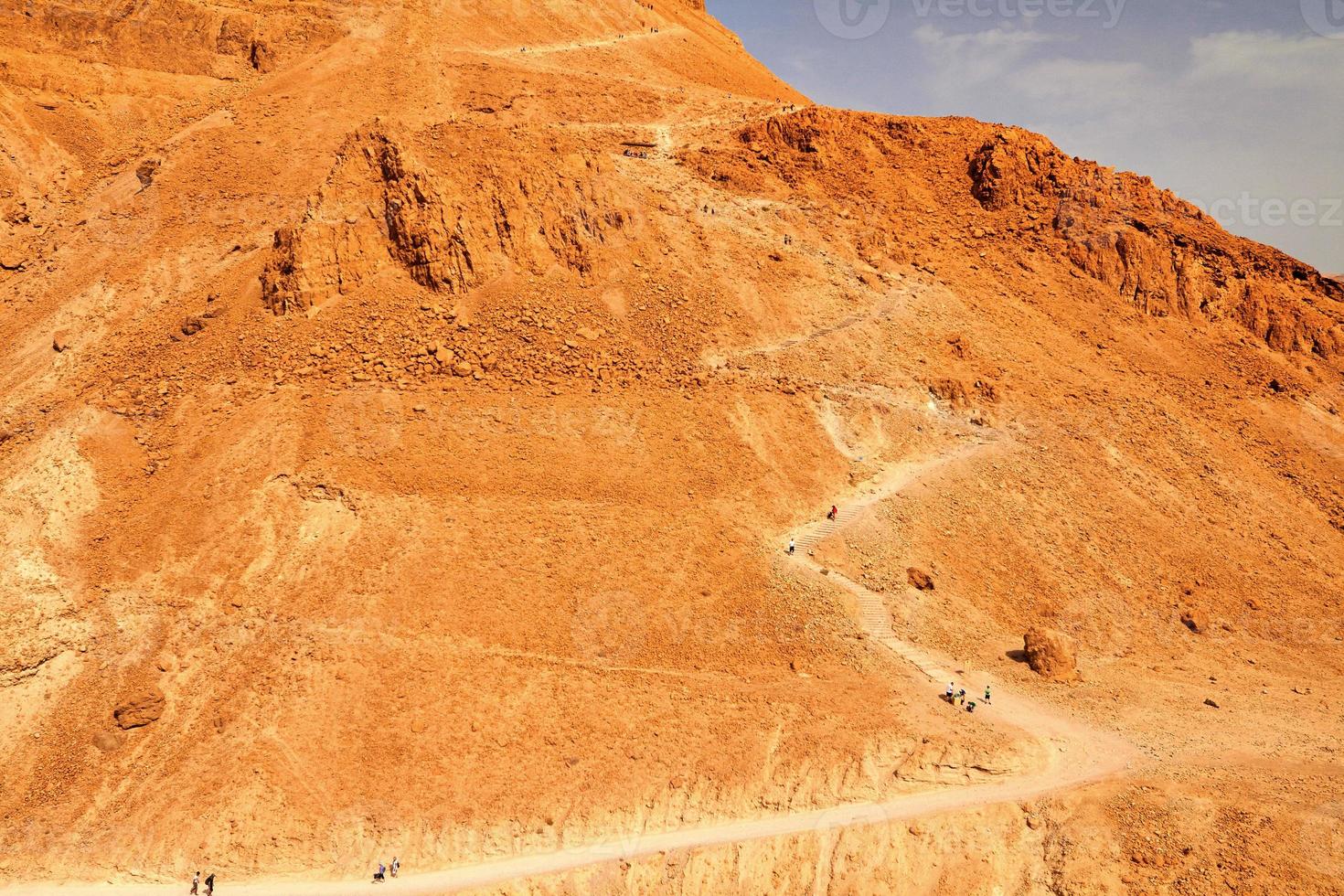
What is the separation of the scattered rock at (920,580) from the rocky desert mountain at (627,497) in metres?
0.18

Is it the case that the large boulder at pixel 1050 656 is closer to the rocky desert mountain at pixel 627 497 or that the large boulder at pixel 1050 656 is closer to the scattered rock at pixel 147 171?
the rocky desert mountain at pixel 627 497

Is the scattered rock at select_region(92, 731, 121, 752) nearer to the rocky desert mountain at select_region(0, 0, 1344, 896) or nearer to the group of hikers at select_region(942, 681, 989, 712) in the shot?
the rocky desert mountain at select_region(0, 0, 1344, 896)

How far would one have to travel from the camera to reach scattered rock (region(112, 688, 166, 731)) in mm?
18312

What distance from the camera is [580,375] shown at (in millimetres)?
25625

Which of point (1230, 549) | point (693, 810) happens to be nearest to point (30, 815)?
point (693, 810)

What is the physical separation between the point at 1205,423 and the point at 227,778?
34.1 meters

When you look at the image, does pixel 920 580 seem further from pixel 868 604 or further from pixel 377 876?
pixel 377 876

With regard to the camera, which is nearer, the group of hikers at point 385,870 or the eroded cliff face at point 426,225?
the group of hikers at point 385,870

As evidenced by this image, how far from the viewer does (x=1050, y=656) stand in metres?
21.7

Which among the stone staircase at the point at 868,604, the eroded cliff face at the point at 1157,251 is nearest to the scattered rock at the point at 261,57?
the eroded cliff face at the point at 1157,251

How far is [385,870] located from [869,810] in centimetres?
1053

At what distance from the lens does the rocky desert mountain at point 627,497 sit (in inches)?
689

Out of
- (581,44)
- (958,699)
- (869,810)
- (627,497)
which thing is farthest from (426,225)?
(581,44)

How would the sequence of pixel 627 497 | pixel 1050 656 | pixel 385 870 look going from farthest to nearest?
1. pixel 627 497
2. pixel 1050 656
3. pixel 385 870
